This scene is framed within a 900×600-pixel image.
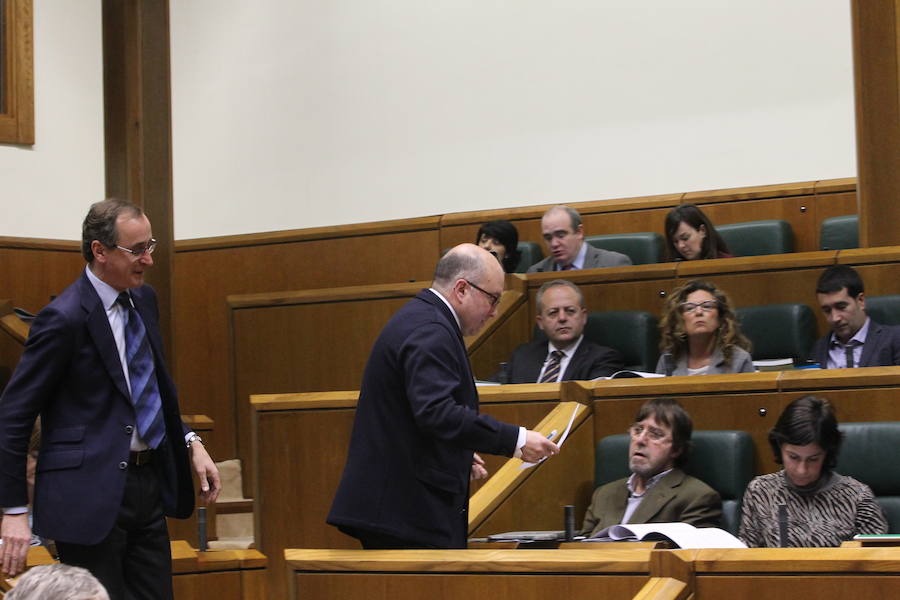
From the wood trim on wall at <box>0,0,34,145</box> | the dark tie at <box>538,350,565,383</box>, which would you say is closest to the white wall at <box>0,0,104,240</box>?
the wood trim on wall at <box>0,0,34,145</box>

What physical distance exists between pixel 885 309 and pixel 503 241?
1.35 m

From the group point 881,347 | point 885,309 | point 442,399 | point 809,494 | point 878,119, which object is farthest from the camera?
point 878,119

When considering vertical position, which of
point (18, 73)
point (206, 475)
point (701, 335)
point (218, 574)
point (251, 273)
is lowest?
point (218, 574)

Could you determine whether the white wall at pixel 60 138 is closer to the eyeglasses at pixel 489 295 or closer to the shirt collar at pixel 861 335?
the shirt collar at pixel 861 335

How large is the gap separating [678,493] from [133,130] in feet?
8.06

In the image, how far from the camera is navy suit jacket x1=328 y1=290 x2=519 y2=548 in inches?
80.1

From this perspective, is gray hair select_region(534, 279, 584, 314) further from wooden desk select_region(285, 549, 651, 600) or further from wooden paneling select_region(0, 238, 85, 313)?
wooden paneling select_region(0, 238, 85, 313)

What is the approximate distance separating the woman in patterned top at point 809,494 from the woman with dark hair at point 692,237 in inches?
59.5

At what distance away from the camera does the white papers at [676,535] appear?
2172 mm

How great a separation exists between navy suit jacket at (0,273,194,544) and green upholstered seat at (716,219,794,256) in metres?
2.73

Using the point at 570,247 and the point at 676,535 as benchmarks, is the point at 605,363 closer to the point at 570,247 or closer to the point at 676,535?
the point at 570,247

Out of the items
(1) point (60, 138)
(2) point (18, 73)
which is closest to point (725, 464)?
(1) point (60, 138)

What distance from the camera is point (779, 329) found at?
3455mm

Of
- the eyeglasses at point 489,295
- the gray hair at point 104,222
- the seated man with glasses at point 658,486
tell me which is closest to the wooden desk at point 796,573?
the eyeglasses at point 489,295
